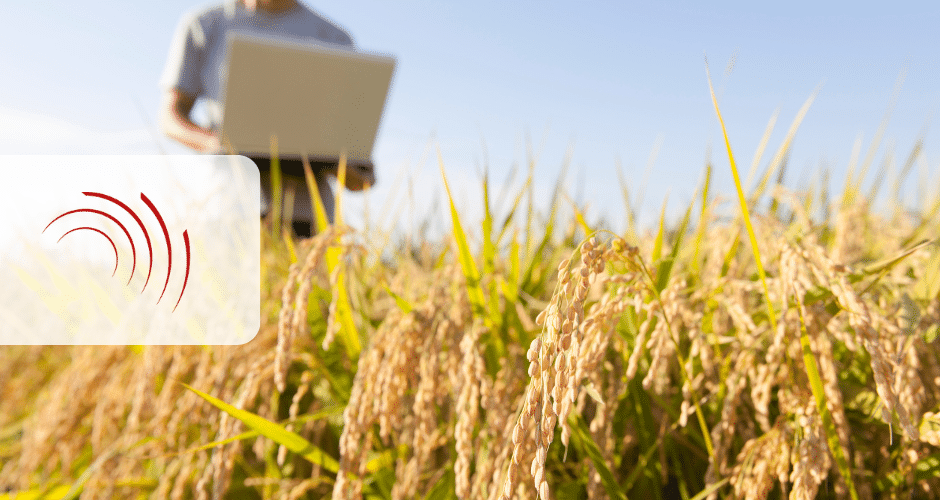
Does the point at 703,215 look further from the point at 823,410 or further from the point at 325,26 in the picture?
the point at 325,26

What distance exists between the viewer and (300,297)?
3.12 ft

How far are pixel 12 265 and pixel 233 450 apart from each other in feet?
6.80

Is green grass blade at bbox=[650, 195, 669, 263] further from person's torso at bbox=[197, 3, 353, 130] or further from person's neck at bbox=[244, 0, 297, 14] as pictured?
person's neck at bbox=[244, 0, 297, 14]

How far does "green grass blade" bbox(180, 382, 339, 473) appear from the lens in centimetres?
96

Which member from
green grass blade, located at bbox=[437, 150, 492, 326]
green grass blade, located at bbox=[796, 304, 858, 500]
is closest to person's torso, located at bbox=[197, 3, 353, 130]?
green grass blade, located at bbox=[437, 150, 492, 326]

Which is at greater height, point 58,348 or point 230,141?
point 230,141

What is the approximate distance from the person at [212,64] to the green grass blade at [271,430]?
2306mm

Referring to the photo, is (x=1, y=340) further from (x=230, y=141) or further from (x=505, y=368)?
(x=505, y=368)

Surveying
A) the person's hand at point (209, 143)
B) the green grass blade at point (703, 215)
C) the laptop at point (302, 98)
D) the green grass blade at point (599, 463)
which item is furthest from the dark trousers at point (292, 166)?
the green grass blade at point (599, 463)

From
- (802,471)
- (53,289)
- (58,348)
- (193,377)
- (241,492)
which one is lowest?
(58,348)

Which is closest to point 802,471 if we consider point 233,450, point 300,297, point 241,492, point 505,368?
point 505,368

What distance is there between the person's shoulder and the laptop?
1527mm

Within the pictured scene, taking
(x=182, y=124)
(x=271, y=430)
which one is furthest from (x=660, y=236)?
(x=182, y=124)

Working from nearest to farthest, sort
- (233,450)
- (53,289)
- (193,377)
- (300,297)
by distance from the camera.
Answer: (300,297) → (233,450) → (193,377) → (53,289)
